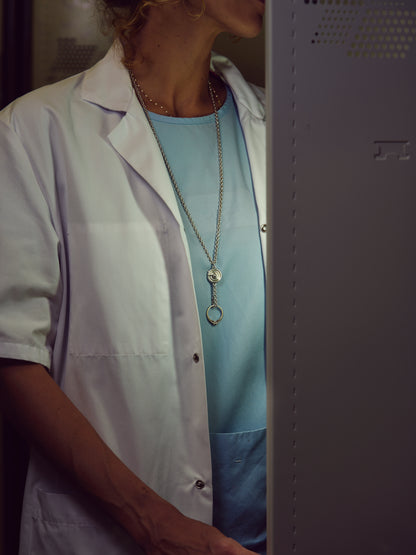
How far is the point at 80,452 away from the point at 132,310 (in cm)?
24

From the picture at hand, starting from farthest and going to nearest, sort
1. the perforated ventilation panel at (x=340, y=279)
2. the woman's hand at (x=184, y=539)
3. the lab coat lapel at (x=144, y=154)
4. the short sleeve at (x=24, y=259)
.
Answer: the lab coat lapel at (x=144, y=154) < the short sleeve at (x=24, y=259) < the woman's hand at (x=184, y=539) < the perforated ventilation panel at (x=340, y=279)

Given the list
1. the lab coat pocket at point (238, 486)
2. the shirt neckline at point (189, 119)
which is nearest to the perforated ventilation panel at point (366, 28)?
the shirt neckline at point (189, 119)

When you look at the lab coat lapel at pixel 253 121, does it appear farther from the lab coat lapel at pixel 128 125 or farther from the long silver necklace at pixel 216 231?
the lab coat lapel at pixel 128 125

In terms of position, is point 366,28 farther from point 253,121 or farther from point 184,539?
point 184,539

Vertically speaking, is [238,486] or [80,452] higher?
[80,452]

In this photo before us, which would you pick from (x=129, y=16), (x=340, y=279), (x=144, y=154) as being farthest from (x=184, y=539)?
(x=129, y=16)

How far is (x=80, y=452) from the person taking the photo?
3.08ft

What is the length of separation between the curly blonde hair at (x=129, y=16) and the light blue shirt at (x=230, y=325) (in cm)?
16

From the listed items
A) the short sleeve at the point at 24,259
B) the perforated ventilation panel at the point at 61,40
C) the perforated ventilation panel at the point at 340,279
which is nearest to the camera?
the perforated ventilation panel at the point at 340,279

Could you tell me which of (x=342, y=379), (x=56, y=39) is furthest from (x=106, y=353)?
(x=56, y=39)

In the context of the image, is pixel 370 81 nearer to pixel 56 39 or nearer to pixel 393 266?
pixel 393 266

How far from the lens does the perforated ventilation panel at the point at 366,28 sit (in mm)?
628

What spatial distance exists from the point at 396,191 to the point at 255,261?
0.49 meters

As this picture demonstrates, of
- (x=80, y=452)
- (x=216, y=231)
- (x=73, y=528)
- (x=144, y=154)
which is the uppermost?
(x=144, y=154)
